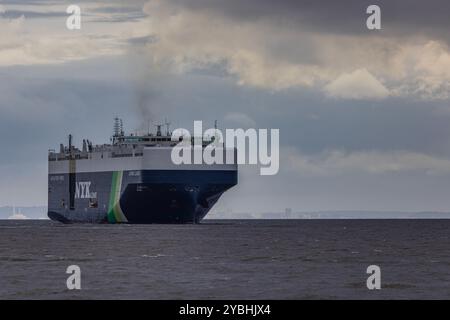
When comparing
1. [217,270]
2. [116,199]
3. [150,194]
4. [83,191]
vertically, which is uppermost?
[83,191]

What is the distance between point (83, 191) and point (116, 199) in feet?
51.7

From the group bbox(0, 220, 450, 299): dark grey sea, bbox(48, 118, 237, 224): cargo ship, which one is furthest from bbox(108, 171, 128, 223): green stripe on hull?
bbox(0, 220, 450, 299): dark grey sea

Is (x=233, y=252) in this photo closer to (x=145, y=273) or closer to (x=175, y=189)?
(x=145, y=273)

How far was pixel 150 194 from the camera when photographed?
144125 millimetres

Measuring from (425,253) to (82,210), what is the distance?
8127 cm

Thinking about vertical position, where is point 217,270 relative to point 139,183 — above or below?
below

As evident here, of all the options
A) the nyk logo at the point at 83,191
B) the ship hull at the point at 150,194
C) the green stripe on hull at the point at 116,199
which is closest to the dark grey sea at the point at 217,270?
the ship hull at the point at 150,194

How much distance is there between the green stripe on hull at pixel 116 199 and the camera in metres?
150

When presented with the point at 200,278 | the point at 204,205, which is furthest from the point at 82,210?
the point at 200,278

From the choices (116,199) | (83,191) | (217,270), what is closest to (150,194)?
(116,199)

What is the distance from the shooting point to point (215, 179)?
5645 inches

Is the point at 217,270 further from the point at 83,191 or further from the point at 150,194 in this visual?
the point at 83,191

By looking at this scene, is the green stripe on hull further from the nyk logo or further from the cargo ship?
the nyk logo

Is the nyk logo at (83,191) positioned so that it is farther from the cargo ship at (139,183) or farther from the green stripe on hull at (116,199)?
the green stripe on hull at (116,199)
